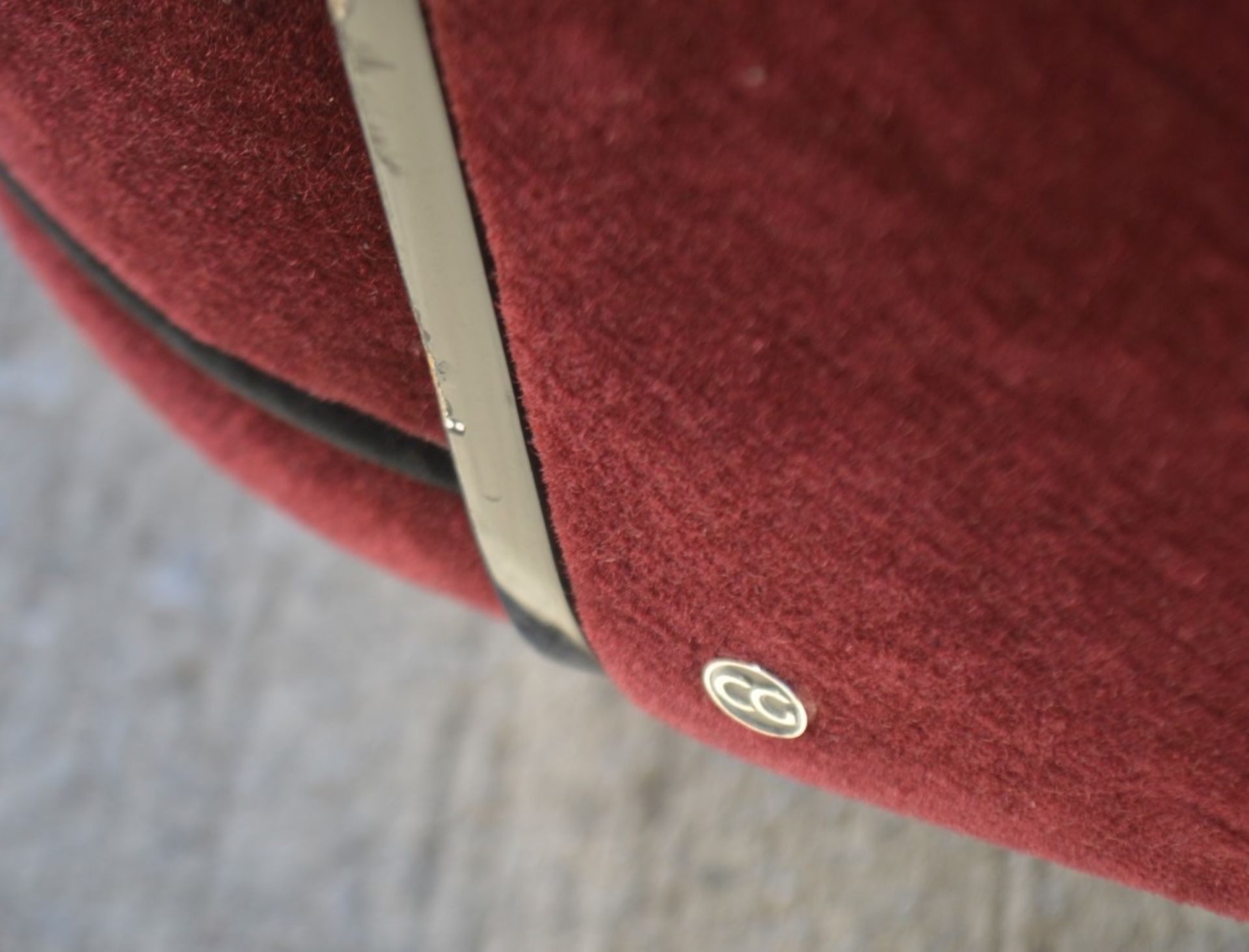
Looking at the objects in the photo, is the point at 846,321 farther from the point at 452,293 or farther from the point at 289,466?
the point at 289,466

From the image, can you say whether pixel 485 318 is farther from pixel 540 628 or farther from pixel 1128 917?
pixel 1128 917

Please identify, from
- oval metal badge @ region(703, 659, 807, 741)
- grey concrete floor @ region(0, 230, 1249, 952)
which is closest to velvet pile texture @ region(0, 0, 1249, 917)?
oval metal badge @ region(703, 659, 807, 741)

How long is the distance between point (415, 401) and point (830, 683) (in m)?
0.14

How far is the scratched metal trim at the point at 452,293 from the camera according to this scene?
9.5 inches

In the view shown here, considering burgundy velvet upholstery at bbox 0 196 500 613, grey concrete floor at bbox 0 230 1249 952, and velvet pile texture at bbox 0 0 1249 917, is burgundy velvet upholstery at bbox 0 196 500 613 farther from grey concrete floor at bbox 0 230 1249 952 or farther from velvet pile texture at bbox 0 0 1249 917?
grey concrete floor at bbox 0 230 1249 952

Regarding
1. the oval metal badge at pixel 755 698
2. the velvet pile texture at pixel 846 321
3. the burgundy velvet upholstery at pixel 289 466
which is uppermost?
the burgundy velvet upholstery at pixel 289 466

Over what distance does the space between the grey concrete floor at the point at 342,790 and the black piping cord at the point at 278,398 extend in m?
0.34

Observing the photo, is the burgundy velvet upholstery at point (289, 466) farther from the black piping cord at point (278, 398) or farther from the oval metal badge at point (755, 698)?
the oval metal badge at point (755, 698)

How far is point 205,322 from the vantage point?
40 centimetres

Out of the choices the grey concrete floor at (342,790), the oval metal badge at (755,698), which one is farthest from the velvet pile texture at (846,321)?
the grey concrete floor at (342,790)

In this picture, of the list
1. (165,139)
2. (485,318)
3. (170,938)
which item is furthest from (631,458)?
(170,938)

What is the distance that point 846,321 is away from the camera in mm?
226

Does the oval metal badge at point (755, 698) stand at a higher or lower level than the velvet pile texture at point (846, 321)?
lower

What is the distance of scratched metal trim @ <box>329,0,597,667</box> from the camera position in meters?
0.24
